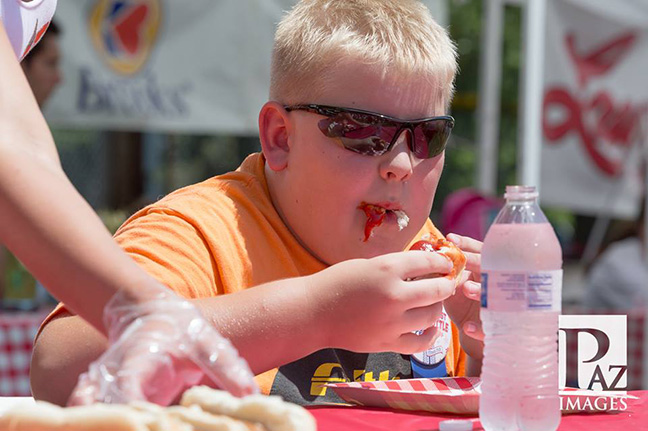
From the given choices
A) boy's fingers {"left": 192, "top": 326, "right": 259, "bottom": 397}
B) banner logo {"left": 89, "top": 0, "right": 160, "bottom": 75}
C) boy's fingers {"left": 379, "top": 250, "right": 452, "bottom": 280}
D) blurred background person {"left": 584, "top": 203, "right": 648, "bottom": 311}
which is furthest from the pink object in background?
boy's fingers {"left": 192, "top": 326, "right": 259, "bottom": 397}

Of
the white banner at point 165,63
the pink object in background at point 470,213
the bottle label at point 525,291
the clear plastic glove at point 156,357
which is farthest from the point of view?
the white banner at point 165,63

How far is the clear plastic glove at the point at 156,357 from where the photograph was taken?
109 centimetres

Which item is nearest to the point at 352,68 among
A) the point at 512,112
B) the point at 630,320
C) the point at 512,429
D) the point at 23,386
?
the point at 512,429

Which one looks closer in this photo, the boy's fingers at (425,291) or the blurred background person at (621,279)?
the boy's fingers at (425,291)

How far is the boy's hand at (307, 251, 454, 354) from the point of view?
142 centimetres

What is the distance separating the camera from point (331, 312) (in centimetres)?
145

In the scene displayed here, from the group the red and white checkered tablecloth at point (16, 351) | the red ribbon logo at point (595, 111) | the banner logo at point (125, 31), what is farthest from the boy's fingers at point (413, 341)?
the red ribbon logo at point (595, 111)

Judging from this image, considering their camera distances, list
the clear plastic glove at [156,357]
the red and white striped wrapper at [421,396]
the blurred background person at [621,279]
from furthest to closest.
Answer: the blurred background person at [621,279], the red and white striped wrapper at [421,396], the clear plastic glove at [156,357]

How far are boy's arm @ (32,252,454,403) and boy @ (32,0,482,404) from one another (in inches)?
1.2

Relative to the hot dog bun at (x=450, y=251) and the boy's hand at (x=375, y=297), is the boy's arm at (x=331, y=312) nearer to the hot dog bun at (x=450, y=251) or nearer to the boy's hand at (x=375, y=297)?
the boy's hand at (x=375, y=297)

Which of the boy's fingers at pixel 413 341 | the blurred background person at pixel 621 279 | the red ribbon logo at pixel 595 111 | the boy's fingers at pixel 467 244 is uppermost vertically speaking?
the red ribbon logo at pixel 595 111

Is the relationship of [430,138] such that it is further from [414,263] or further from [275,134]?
[414,263]

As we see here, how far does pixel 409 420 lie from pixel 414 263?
12.4 inches

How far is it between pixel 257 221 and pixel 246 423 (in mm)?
971
